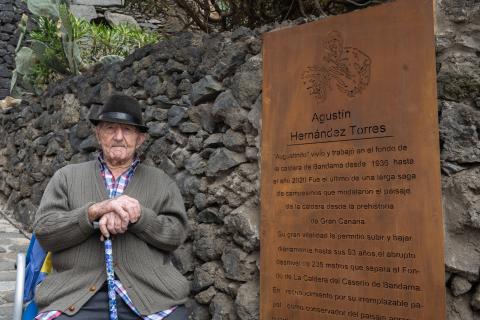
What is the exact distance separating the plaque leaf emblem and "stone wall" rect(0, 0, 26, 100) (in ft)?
36.3

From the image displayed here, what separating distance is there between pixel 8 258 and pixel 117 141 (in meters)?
3.05

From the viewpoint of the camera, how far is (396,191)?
1.94m

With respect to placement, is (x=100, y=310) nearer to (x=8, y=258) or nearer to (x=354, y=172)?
(x=354, y=172)

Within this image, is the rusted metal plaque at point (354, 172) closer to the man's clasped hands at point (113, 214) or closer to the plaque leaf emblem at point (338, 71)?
the plaque leaf emblem at point (338, 71)

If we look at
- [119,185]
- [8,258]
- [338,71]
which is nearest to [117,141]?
[119,185]

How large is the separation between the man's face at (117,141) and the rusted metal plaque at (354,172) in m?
0.66

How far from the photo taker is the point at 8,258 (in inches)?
184

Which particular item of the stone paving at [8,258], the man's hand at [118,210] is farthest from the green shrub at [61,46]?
the man's hand at [118,210]

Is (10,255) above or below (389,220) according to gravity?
below

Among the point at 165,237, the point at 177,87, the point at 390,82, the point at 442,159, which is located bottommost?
the point at 165,237

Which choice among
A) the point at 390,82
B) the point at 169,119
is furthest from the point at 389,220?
the point at 169,119

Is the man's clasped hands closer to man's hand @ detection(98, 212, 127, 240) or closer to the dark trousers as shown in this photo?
man's hand @ detection(98, 212, 127, 240)

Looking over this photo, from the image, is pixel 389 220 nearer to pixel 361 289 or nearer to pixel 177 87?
pixel 361 289

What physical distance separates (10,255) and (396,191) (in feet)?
13.5
